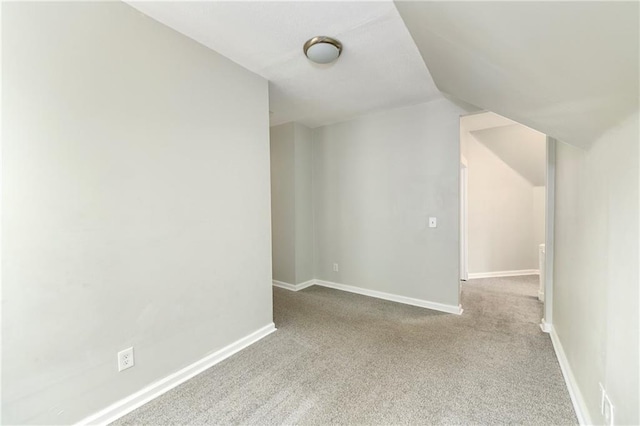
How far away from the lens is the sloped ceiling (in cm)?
412

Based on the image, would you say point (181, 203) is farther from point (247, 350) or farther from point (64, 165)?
point (247, 350)

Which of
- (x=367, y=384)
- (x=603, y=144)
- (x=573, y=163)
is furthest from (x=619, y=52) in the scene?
(x=367, y=384)

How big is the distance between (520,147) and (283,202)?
Answer: 3.69 metres

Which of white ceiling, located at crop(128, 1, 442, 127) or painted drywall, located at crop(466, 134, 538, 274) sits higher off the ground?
white ceiling, located at crop(128, 1, 442, 127)

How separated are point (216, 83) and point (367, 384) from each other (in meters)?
2.38

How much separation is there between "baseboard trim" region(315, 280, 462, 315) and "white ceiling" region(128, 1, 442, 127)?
228cm

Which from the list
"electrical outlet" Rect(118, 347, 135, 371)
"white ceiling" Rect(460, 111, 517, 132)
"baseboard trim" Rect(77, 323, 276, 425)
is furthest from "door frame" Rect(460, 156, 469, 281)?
"electrical outlet" Rect(118, 347, 135, 371)

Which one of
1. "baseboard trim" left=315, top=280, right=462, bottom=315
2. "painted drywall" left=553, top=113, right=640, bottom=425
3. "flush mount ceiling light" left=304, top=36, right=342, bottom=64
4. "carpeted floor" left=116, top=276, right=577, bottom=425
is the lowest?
"carpeted floor" left=116, top=276, right=577, bottom=425

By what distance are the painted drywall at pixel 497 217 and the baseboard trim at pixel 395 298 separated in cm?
183

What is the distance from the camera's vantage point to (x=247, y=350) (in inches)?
88.1

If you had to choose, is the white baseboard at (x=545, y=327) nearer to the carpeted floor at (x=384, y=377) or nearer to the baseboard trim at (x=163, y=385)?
the carpeted floor at (x=384, y=377)

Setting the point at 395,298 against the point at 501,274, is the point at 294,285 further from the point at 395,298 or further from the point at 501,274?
the point at 501,274

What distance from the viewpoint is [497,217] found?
15.0ft

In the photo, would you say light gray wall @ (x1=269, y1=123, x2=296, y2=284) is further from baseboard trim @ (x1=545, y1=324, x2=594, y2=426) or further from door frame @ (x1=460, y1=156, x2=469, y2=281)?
baseboard trim @ (x1=545, y1=324, x2=594, y2=426)
